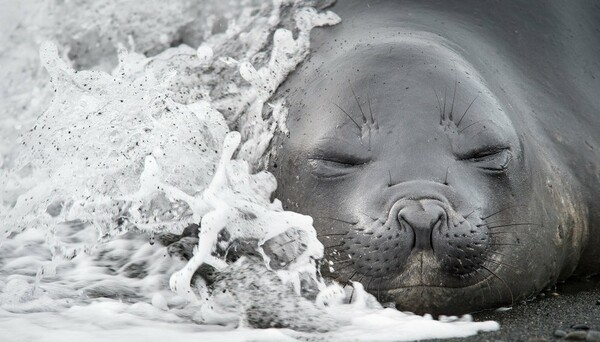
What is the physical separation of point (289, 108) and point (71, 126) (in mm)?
1132

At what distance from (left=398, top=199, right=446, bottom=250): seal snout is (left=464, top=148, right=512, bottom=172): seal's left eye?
425mm

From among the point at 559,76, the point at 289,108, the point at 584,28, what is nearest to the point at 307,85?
the point at 289,108

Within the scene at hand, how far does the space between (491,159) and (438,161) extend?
29cm

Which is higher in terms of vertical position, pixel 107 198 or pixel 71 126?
pixel 71 126

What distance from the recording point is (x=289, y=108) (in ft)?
17.7

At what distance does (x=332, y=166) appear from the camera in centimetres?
484

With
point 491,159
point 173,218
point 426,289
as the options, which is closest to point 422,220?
point 426,289

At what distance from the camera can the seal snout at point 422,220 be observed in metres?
4.36

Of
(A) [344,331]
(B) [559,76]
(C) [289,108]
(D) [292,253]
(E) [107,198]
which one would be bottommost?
(A) [344,331]

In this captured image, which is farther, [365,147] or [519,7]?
[519,7]

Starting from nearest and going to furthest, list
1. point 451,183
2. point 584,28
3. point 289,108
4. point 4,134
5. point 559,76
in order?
point 451,183 → point 289,108 → point 559,76 → point 584,28 → point 4,134

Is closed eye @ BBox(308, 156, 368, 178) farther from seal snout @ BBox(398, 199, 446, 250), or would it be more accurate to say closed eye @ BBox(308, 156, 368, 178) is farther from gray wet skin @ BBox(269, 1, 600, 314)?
seal snout @ BBox(398, 199, 446, 250)

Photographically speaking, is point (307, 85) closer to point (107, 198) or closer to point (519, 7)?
point (107, 198)

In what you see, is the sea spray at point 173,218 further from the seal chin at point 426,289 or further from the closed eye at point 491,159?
the closed eye at point 491,159
